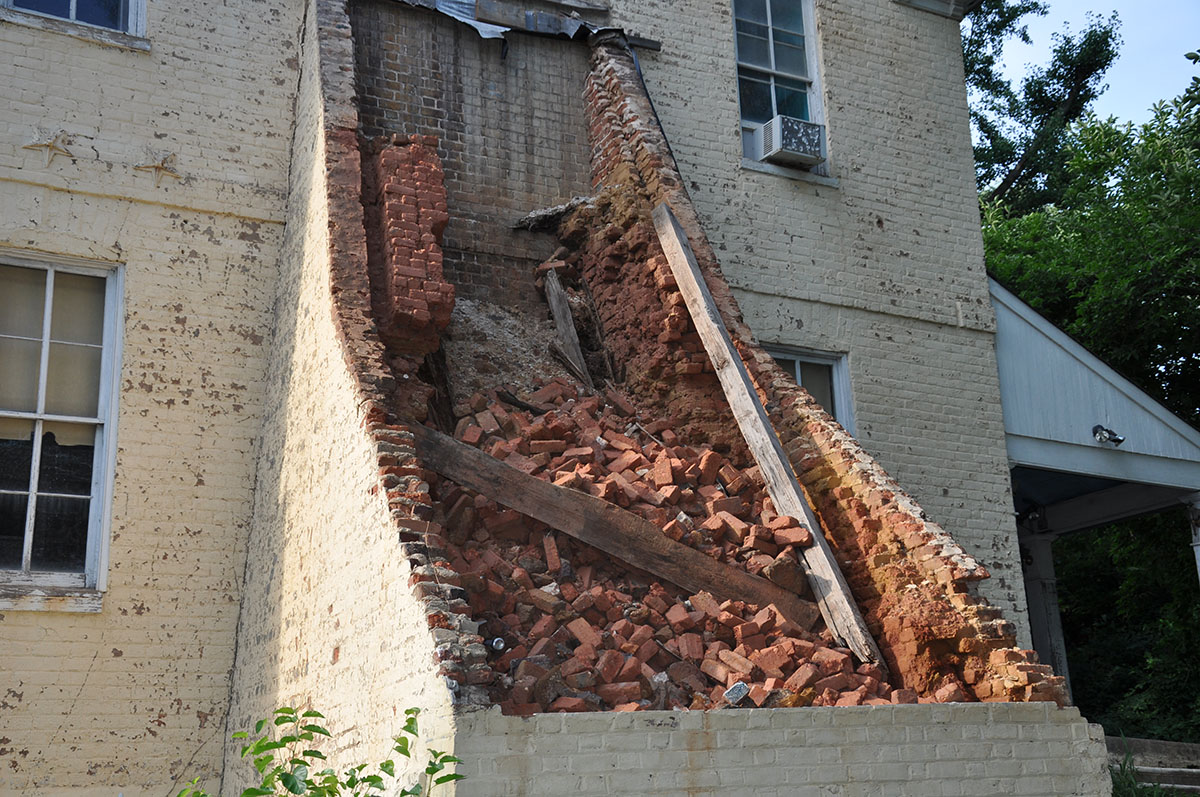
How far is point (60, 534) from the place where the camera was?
7.71 meters

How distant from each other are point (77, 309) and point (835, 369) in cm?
642

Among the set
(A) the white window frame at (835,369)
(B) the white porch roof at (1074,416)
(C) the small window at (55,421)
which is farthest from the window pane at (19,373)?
(B) the white porch roof at (1074,416)

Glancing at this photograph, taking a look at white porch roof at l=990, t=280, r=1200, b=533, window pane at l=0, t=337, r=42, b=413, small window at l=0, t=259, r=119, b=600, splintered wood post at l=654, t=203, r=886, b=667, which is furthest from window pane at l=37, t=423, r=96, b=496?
white porch roof at l=990, t=280, r=1200, b=533

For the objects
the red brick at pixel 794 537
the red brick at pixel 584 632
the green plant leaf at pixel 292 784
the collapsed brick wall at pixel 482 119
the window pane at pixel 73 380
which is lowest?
the green plant leaf at pixel 292 784

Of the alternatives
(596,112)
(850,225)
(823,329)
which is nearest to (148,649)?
(596,112)

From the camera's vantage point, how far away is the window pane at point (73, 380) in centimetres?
795

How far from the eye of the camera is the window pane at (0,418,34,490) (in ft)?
25.2

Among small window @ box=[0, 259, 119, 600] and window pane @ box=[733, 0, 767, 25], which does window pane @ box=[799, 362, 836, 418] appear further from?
small window @ box=[0, 259, 119, 600]

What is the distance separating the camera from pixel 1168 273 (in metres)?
15.4

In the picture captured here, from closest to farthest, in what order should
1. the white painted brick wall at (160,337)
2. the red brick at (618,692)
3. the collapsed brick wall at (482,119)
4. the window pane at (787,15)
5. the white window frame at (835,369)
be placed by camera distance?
1. the red brick at (618,692)
2. the white painted brick wall at (160,337)
3. the collapsed brick wall at (482,119)
4. the white window frame at (835,369)
5. the window pane at (787,15)

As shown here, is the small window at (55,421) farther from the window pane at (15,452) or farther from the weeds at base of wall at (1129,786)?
the weeds at base of wall at (1129,786)

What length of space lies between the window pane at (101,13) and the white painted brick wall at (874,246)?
4260mm

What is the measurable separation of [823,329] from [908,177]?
208cm

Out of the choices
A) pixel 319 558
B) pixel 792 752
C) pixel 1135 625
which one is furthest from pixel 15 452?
pixel 1135 625
